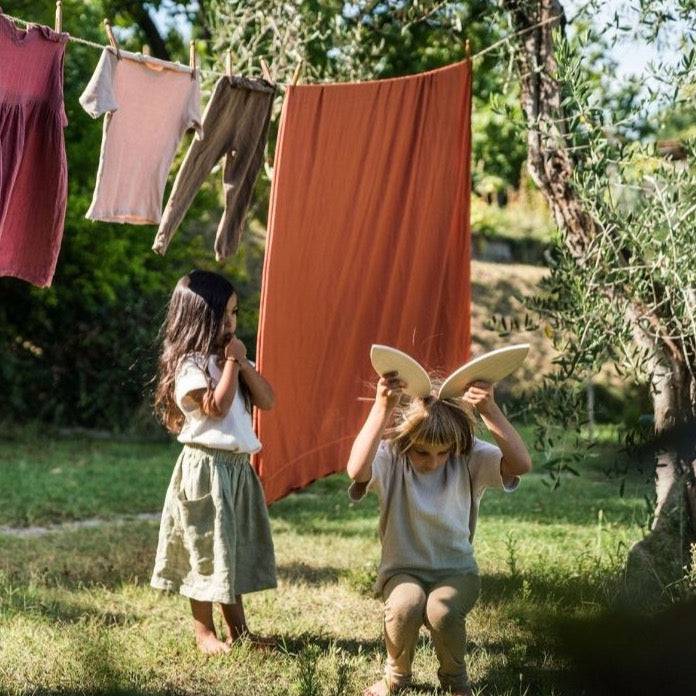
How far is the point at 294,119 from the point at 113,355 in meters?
7.87

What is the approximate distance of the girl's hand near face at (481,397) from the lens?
3.54 m

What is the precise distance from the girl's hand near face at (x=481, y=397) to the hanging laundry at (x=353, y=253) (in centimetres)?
93

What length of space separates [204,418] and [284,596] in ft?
4.47

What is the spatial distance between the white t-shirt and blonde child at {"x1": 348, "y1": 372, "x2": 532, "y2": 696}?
0.66 metres

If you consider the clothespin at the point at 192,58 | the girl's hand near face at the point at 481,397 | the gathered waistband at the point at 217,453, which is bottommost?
the gathered waistband at the point at 217,453

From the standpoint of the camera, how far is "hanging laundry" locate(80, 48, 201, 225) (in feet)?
13.2

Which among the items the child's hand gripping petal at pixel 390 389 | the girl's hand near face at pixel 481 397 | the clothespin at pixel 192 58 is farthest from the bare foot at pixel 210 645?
the clothespin at pixel 192 58

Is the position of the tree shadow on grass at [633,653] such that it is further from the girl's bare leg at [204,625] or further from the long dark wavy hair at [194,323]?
the girl's bare leg at [204,625]

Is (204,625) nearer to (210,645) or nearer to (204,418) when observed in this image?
(210,645)

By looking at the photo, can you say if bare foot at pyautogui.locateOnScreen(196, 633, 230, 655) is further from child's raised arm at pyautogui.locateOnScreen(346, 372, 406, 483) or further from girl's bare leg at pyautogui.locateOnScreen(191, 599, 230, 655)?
child's raised arm at pyautogui.locateOnScreen(346, 372, 406, 483)

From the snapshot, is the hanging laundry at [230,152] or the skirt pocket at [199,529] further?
the hanging laundry at [230,152]

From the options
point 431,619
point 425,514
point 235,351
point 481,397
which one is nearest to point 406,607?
point 431,619

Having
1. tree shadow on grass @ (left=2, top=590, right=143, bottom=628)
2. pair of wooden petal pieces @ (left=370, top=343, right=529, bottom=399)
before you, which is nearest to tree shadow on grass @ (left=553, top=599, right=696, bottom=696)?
pair of wooden petal pieces @ (left=370, top=343, right=529, bottom=399)

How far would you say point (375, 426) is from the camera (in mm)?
3473
